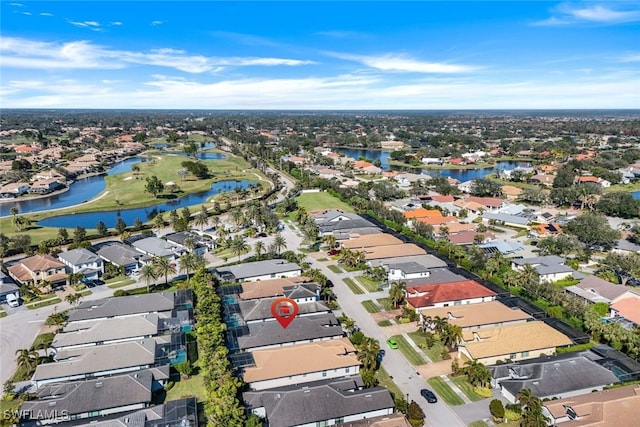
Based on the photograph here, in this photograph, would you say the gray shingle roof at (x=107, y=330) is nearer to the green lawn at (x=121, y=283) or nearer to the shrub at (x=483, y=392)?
the green lawn at (x=121, y=283)

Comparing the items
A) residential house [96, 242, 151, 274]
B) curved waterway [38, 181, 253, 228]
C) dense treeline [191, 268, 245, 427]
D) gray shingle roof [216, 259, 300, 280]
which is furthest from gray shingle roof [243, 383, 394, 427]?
curved waterway [38, 181, 253, 228]

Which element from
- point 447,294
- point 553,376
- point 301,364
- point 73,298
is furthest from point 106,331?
point 553,376

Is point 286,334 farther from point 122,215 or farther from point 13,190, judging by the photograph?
point 13,190

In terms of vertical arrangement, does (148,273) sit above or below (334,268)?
above

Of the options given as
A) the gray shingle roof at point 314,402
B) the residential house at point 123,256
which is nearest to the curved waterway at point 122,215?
the residential house at point 123,256

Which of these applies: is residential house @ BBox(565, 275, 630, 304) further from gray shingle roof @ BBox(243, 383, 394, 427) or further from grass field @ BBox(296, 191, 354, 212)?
grass field @ BBox(296, 191, 354, 212)

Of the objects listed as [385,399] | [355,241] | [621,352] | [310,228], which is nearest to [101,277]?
[310,228]
